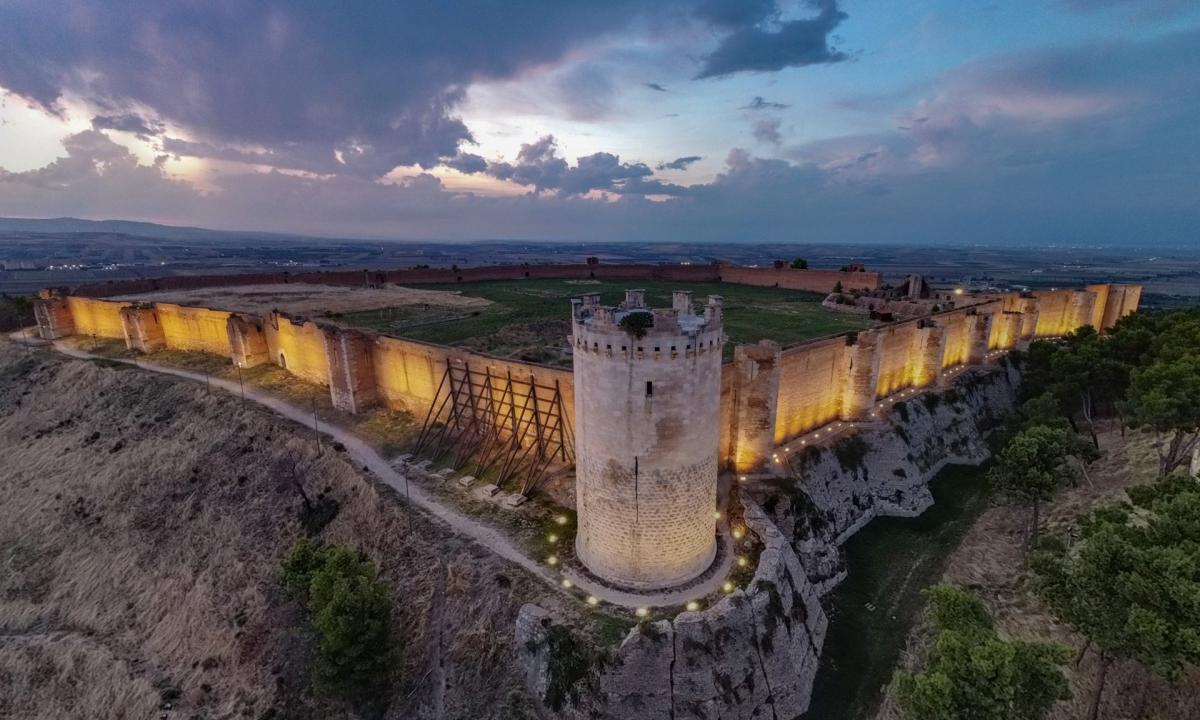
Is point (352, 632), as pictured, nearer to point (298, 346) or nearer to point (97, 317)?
point (298, 346)

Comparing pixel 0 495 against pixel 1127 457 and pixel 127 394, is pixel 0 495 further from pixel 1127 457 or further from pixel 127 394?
pixel 1127 457

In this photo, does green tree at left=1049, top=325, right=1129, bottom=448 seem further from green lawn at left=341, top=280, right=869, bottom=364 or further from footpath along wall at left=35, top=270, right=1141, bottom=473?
green lawn at left=341, top=280, right=869, bottom=364

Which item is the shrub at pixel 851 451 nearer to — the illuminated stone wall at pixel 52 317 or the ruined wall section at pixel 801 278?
the ruined wall section at pixel 801 278

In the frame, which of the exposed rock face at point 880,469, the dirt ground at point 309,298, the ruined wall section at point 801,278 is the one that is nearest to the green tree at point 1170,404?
the exposed rock face at point 880,469

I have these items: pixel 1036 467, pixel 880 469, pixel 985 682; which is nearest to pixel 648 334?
pixel 985 682

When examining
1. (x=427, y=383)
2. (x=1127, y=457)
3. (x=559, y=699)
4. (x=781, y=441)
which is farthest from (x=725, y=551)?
(x=1127, y=457)
